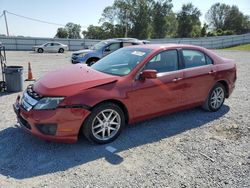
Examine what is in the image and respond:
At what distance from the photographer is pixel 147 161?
368cm

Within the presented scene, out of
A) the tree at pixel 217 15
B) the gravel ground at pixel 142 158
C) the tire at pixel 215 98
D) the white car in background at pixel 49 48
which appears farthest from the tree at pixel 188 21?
the gravel ground at pixel 142 158

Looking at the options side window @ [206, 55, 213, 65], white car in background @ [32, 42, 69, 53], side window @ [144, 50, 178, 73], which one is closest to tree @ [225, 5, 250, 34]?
white car in background @ [32, 42, 69, 53]

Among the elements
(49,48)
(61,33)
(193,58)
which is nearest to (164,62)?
(193,58)

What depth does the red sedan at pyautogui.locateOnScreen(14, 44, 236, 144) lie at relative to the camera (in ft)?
12.3

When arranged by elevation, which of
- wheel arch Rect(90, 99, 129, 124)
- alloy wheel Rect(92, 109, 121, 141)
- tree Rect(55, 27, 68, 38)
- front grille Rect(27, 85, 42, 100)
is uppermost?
tree Rect(55, 27, 68, 38)

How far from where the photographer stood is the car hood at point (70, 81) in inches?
151

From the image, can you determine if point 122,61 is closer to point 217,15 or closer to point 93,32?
point 93,32

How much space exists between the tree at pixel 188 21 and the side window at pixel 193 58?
6210 centimetres

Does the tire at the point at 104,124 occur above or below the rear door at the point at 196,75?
below

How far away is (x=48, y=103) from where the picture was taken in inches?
147

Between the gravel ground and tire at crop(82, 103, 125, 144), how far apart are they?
14 cm

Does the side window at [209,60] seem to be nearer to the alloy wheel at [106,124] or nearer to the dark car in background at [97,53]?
the alloy wheel at [106,124]

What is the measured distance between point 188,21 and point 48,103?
66.3 m

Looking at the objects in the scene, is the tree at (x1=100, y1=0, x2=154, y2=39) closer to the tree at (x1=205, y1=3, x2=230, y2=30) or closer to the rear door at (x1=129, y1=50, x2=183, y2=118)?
the tree at (x1=205, y1=3, x2=230, y2=30)
